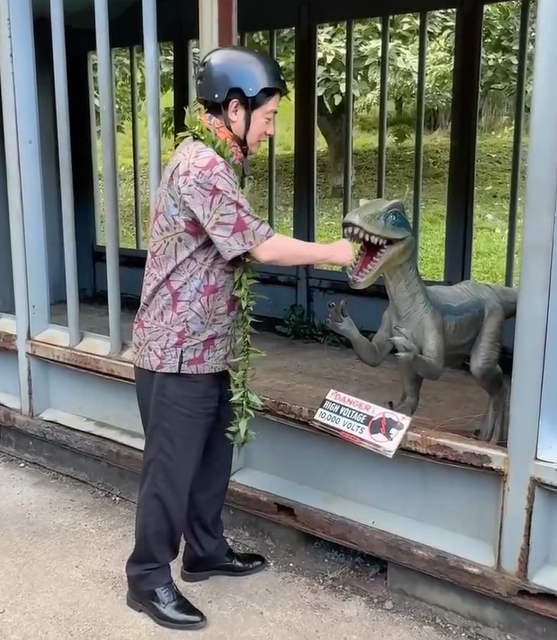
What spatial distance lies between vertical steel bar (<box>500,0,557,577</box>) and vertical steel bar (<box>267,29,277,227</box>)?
3423 millimetres

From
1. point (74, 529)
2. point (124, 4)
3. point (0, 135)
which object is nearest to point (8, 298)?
point (0, 135)

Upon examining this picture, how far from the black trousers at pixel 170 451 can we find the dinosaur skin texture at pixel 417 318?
0.56 metres

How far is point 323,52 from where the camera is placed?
5.48 m

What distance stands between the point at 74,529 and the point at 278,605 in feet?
3.45

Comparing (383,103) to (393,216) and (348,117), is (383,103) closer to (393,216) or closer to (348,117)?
(348,117)

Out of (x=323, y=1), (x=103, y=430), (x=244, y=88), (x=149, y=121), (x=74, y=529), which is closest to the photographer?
(x=244, y=88)

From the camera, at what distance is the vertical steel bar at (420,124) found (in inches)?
184

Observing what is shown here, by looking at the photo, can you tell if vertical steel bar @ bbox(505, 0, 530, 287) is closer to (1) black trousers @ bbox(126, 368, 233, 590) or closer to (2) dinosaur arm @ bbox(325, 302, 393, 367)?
(2) dinosaur arm @ bbox(325, 302, 393, 367)

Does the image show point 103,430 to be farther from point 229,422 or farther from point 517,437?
point 517,437

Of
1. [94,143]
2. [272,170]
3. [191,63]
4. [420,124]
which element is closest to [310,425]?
[420,124]

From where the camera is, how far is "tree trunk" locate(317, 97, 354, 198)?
5461mm

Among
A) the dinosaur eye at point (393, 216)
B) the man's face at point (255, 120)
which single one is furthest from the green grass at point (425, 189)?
the man's face at point (255, 120)

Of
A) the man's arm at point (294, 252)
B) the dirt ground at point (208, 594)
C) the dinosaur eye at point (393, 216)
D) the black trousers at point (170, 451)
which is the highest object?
the dinosaur eye at point (393, 216)

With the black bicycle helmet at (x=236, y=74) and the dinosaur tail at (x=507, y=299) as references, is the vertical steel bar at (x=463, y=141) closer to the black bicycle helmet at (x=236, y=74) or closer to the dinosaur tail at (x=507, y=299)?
the dinosaur tail at (x=507, y=299)
